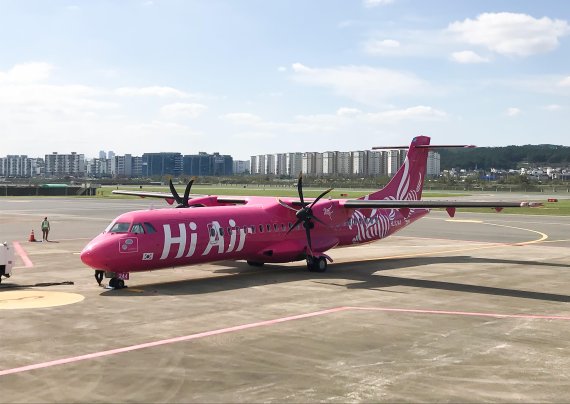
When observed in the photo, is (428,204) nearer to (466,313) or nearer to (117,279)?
(466,313)

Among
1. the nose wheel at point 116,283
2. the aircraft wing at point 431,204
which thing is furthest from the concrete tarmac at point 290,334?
the aircraft wing at point 431,204

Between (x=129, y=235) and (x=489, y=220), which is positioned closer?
(x=129, y=235)

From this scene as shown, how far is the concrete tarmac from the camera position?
39.1 feet

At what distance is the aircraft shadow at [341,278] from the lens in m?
23.0

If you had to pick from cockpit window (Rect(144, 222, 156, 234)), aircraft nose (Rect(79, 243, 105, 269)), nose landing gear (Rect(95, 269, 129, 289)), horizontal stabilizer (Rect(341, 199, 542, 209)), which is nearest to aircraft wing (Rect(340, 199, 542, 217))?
horizontal stabilizer (Rect(341, 199, 542, 209))

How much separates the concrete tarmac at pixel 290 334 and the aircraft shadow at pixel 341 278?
0.32 feet

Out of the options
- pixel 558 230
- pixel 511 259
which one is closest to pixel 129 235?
pixel 511 259

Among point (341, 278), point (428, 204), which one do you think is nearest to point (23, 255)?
point (341, 278)

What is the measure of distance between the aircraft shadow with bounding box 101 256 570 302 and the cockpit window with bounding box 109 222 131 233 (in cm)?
221

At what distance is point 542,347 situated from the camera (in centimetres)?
1518

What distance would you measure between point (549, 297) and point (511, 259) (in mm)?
11276

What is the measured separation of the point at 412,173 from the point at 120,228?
19121mm

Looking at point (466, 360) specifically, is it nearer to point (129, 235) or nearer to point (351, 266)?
point (129, 235)

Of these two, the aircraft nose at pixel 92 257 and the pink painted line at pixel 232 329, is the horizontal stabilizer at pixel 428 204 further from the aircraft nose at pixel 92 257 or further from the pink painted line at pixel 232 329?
the aircraft nose at pixel 92 257
